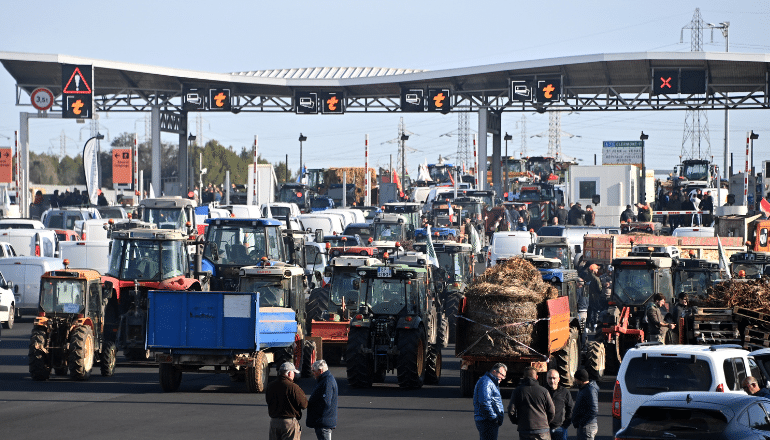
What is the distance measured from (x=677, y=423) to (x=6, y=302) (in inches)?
903

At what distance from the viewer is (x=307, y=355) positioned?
19938 millimetres

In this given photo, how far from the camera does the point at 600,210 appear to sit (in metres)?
49.3

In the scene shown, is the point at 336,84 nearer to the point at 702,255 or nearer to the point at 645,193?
the point at 645,193

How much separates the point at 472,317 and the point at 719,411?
8467 millimetres

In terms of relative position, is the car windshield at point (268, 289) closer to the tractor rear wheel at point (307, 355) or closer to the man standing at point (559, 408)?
the tractor rear wheel at point (307, 355)

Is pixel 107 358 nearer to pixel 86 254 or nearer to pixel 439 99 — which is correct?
pixel 86 254

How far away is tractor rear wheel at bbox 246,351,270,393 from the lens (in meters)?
18.5

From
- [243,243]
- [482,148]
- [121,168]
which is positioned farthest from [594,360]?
[121,168]

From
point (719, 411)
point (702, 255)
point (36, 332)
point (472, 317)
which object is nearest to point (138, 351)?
point (36, 332)

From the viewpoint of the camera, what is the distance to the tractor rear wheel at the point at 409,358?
1859 centimetres

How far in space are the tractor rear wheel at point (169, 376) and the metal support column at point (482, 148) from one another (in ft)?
120

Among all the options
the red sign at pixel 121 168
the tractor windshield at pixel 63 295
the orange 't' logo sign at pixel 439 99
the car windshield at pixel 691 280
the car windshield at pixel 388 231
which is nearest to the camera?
the tractor windshield at pixel 63 295

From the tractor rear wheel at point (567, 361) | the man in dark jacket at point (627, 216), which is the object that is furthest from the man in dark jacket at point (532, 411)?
the man in dark jacket at point (627, 216)

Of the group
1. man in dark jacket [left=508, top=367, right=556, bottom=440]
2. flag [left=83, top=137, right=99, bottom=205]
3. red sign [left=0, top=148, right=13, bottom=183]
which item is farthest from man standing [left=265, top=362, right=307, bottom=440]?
red sign [left=0, top=148, right=13, bottom=183]
